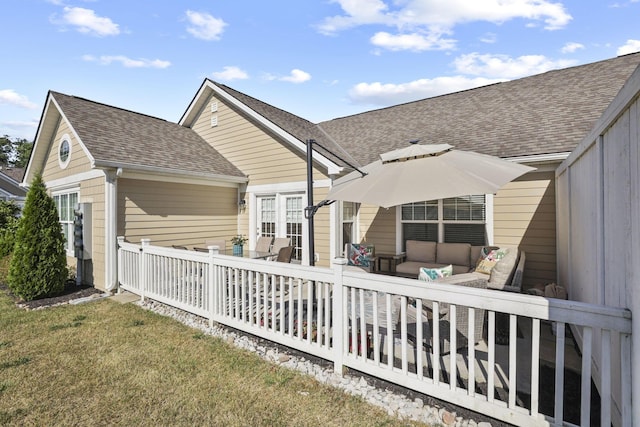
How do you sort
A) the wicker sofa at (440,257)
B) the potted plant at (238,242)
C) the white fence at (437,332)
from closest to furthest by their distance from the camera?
the white fence at (437,332)
the wicker sofa at (440,257)
the potted plant at (238,242)

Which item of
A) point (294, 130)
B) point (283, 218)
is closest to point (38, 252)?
point (283, 218)

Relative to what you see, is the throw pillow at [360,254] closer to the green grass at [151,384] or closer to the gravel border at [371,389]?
the gravel border at [371,389]

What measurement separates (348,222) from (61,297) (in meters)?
6.75

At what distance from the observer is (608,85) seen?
705 cm

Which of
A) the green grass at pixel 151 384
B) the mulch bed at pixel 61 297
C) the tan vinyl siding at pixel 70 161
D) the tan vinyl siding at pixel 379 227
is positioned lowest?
the green grass at pixel 151 384

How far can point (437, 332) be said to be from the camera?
2760 millimetres

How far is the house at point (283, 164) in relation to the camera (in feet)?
20.7

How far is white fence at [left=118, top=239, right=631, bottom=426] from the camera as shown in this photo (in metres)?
2.11

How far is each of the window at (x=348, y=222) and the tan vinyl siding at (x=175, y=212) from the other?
3.51 m

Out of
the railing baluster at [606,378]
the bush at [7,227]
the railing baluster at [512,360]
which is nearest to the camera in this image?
the railing baluster at [606,378]

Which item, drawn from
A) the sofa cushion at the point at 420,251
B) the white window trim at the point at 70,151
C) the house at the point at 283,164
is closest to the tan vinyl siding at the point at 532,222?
the house at the point at 283,164

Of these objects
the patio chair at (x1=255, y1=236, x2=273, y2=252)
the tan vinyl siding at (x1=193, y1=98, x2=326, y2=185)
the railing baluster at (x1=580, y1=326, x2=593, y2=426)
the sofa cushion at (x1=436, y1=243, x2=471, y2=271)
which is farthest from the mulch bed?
the railing baluster at (x1=580, y1=326, x2=593, y2=426)

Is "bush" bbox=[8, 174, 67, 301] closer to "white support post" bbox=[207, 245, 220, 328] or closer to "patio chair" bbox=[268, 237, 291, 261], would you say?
"white support post" bbox=[207, 245, 220, 328]

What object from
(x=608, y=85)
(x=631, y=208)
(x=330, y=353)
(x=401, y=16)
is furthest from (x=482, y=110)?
(x=330, y=353)
